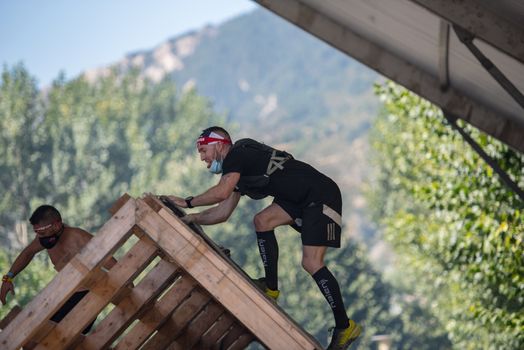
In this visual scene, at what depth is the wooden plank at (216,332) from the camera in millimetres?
8188

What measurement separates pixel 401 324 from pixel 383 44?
2282 inches

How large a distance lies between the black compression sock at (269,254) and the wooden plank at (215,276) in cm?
146

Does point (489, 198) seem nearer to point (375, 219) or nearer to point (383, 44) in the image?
point (383, 44)

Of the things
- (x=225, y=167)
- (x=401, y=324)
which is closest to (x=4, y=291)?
(x=225, y=167)

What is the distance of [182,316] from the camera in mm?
7828

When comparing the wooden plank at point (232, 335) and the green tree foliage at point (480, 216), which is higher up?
the wooden plank at point (232, 335)

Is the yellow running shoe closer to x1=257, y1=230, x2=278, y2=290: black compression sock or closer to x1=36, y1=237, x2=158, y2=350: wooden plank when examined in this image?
x1=257, y1=230, x2=278, y2=290: black compression sock

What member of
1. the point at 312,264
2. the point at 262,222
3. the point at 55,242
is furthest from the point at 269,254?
the point at 55,242

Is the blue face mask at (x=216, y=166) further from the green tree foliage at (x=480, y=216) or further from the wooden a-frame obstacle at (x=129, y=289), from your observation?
the green tree foliage at (x=480, y=216)

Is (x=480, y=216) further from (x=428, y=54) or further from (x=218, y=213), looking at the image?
(x=218, y=213)

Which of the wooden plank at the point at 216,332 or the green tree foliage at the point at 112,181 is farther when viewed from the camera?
the green tree foliage at the point at 112,181

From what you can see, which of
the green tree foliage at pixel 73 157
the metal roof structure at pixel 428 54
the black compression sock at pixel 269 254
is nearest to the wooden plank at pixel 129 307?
the black compression sock at pixel 269 254

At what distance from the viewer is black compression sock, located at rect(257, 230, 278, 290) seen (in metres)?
7.69

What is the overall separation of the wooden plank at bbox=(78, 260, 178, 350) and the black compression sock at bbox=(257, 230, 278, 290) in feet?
2.56
